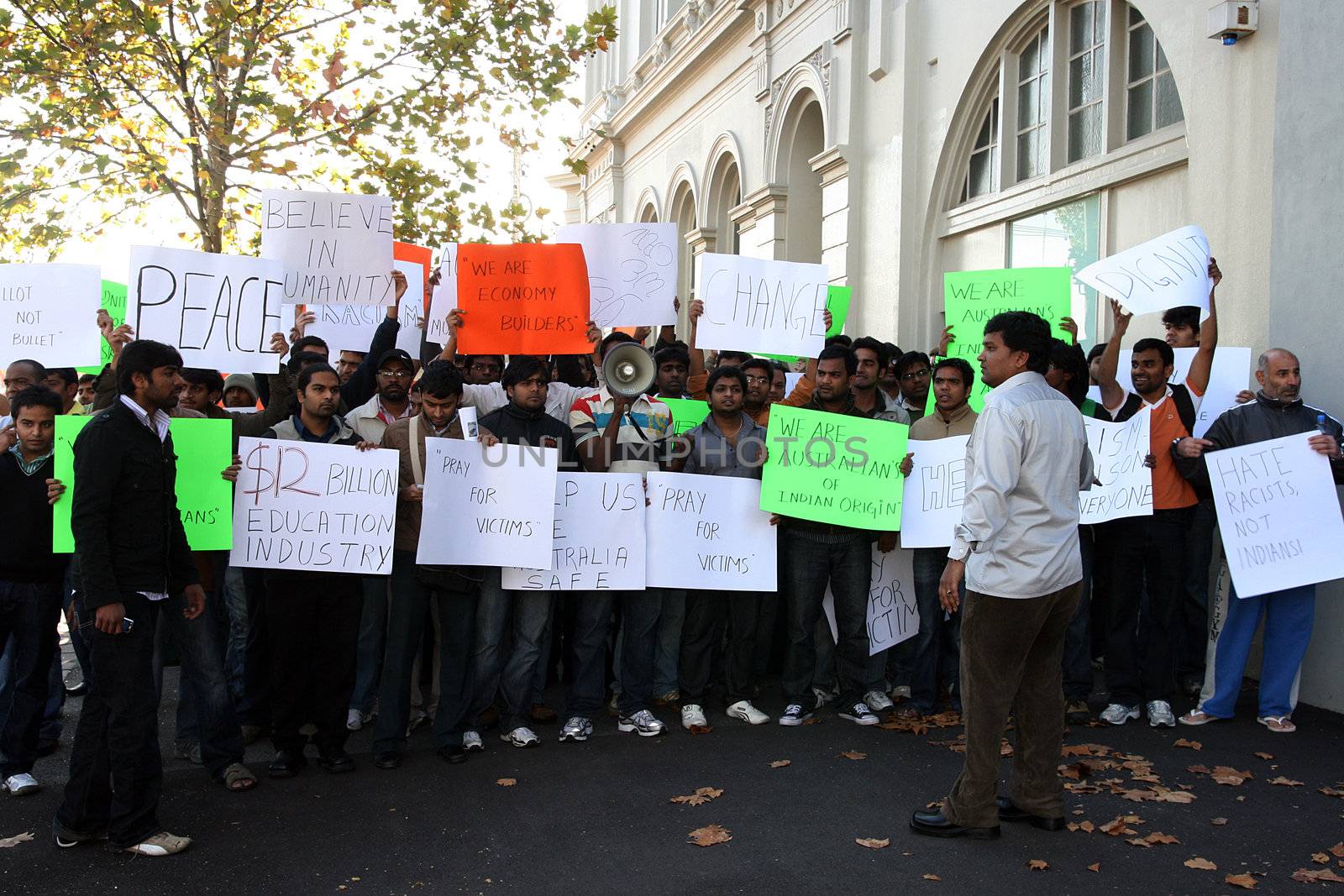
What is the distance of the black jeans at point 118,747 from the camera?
4.52m

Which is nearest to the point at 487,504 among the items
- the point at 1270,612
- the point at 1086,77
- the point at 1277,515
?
the point at 1277,515

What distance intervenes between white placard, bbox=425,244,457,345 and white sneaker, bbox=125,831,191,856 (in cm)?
422

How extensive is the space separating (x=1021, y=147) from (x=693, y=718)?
287 inches

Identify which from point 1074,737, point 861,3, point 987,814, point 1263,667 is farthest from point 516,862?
point 861,3

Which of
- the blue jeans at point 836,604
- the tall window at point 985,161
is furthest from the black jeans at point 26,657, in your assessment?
the tall window at point 985,161

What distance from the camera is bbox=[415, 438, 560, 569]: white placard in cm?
572

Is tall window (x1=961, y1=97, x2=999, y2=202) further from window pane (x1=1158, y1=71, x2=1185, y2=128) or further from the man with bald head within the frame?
the man with bald head

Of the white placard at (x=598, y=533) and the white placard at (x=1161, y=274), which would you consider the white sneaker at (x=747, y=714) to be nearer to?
the white placard at (x=598, y=533)

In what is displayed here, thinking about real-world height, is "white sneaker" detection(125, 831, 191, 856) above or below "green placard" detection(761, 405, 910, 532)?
below

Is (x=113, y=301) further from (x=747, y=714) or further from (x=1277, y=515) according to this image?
(x=1277, y=515)

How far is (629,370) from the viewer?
6.32m

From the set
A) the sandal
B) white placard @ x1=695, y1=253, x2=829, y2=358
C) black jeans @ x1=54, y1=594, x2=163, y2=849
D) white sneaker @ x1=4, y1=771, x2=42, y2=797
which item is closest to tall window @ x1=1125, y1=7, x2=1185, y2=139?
white placard @ x1=695, y1=253, x2=829, y2=358

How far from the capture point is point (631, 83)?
78.1 ft

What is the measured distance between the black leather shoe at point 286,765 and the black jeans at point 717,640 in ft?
7.04
